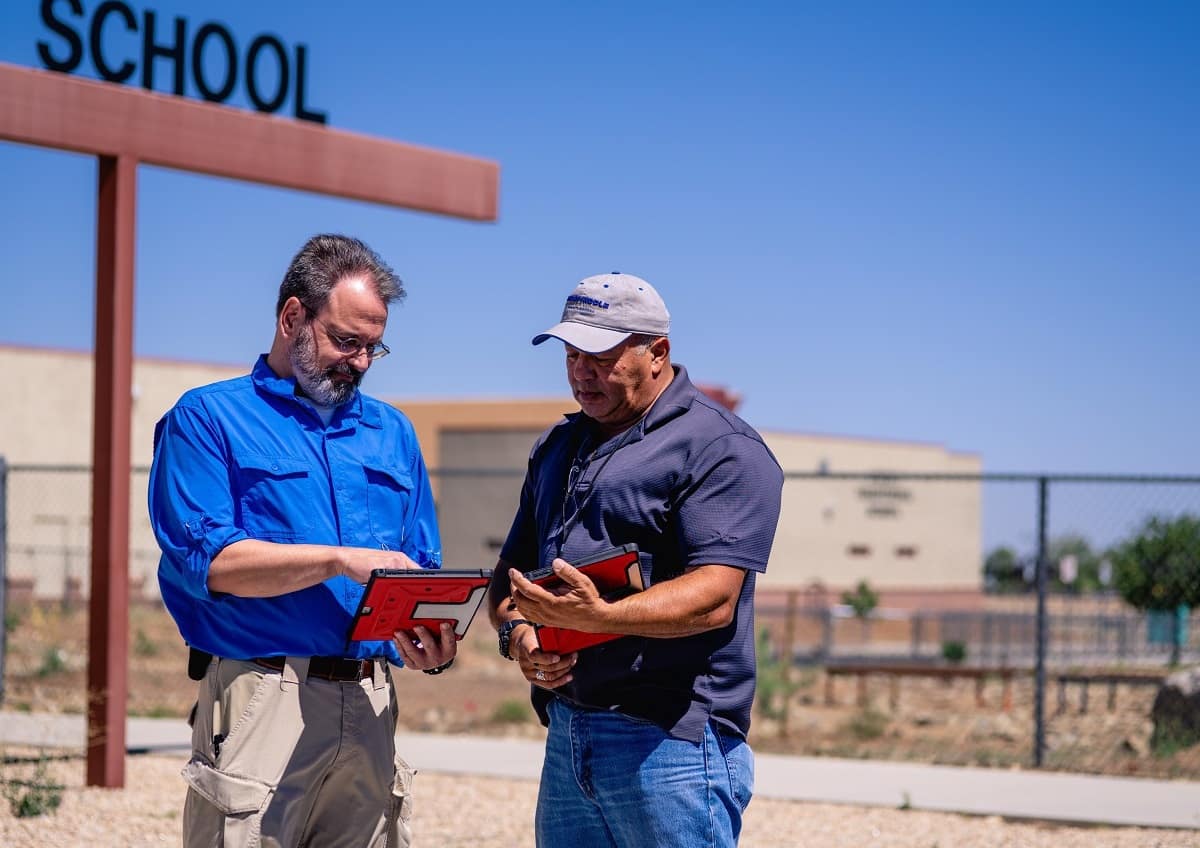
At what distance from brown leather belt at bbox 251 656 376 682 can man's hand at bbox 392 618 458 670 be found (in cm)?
12

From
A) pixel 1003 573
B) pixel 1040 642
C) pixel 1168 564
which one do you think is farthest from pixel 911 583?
pixel 1040 642

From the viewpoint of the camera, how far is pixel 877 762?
10203 mm

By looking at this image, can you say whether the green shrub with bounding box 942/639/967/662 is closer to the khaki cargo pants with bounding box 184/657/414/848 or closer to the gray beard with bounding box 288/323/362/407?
the khaki cargo pants with bounding box 184/657/414/848

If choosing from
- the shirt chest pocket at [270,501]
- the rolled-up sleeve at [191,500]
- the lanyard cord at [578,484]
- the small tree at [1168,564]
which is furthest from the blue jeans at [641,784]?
the small tree at [1168,564]

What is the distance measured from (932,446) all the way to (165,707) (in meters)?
40.8

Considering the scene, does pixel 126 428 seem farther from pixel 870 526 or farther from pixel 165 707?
pixel 870 526

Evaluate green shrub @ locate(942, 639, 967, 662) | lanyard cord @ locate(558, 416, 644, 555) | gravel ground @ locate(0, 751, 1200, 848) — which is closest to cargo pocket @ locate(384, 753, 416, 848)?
lanyard cord @ locate(558, 416, 644, 555)

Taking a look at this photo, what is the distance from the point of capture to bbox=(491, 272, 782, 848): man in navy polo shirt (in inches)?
128

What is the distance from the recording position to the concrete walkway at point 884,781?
833 centimetres

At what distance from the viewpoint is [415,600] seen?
134 inches

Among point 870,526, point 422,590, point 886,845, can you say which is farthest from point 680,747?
point 870,526

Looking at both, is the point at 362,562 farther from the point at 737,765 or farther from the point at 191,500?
the point at 737,765

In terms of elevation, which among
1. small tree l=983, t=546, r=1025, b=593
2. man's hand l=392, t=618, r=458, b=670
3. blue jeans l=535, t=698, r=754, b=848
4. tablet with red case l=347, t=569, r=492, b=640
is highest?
tablet with red case l=347, t=569, r=492, b=640

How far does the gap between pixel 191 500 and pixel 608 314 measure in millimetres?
1061
